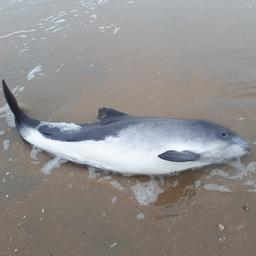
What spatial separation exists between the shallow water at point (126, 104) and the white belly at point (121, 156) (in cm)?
12

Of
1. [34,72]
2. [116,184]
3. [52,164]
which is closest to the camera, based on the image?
[116,184]

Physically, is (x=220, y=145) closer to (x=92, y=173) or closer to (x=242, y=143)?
(x=242, y=143)

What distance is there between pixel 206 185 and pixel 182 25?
14.9 feet

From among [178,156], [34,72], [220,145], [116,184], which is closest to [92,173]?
[116,184]

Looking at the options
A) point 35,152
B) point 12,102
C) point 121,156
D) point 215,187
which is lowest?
point 215,187

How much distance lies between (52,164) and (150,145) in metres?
1.39

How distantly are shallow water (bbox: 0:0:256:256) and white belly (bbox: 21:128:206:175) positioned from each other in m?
0.12

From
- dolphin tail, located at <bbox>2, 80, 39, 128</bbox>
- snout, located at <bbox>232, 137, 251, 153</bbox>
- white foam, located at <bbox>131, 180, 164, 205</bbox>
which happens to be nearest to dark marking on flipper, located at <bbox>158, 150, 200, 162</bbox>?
white foam, located at <bbox>131, 180, 164, 205</bbox>

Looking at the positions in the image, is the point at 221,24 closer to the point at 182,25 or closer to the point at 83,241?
the point at 182,25

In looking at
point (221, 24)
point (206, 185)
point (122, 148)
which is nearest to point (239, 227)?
point (206, 185)

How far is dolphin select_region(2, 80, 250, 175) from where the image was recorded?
486 centimetres

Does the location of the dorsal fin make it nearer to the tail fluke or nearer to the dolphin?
the dolphin

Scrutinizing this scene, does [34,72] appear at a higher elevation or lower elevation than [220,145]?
higher

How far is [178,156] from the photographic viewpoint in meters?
4.67
